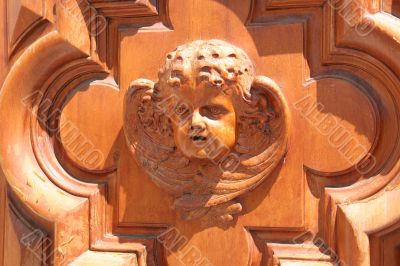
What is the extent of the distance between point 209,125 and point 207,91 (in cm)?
6

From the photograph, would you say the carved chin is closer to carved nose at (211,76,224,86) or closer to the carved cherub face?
the carved cherub face

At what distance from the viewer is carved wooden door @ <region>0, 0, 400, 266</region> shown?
973mm

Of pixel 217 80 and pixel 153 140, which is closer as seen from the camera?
pixel 217 80

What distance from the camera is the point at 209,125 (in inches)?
38.9

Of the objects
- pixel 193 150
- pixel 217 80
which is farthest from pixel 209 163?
pixel 217 80

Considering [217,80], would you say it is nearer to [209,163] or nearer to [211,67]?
[211,67]

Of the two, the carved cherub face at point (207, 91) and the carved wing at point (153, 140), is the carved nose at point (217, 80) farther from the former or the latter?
the carved wing at point (153, 140)

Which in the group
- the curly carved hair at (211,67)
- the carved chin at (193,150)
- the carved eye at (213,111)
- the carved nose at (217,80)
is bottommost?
the carved chin at (193,150)

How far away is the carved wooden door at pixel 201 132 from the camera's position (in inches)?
38.3

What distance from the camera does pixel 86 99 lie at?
1.13m

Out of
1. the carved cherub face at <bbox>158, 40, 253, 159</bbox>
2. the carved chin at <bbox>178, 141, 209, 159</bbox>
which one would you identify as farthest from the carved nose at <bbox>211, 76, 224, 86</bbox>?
the carved chin at <bbox>178, 141, 209, 159</bbox>

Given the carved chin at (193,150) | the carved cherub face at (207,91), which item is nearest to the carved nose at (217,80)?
the carved cherub face at (207,91)

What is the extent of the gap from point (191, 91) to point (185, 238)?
264 millimetres

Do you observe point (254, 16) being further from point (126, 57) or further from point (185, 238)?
point (185, 238)
